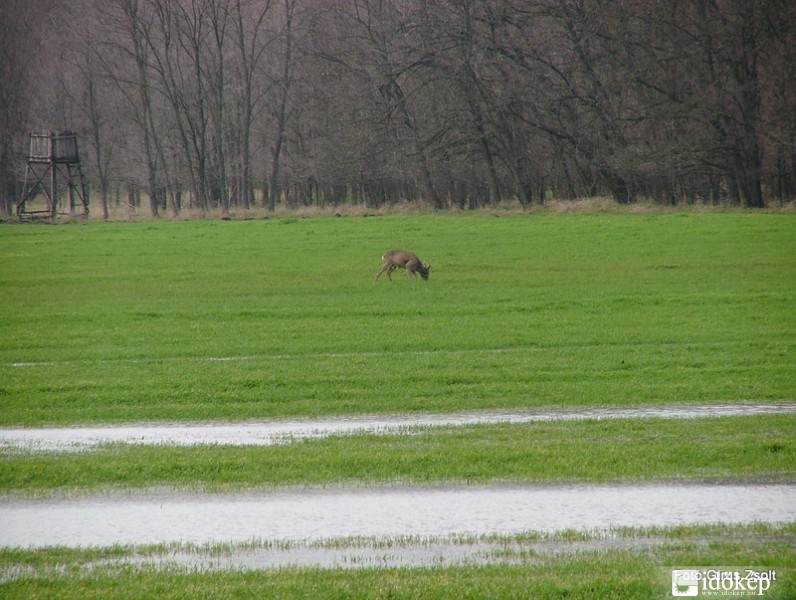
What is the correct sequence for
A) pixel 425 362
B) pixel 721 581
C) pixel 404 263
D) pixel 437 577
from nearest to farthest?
pixel 721 581
pixel 437 577
pixel 425 362
pixel 404 263

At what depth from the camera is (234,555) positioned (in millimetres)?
7301

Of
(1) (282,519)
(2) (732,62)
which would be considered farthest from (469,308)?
(2) (732,62)

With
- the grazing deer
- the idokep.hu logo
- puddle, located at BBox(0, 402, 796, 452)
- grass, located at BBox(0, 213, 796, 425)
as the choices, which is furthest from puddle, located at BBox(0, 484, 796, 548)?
the grazing deer

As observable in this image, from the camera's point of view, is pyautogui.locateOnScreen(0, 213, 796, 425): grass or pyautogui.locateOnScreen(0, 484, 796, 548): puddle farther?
pyautogui.locateOnScreen(0, 213, 796, 425): grass

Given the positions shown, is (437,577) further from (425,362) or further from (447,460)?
(425,362)

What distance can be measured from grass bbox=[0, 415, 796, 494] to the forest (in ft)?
128

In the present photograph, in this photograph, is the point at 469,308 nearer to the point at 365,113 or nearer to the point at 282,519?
the point at 282,519

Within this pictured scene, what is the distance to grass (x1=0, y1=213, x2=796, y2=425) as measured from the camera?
45.7 feet

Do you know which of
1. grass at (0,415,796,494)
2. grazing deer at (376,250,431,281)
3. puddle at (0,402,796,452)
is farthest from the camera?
grazing deer at (376,250,431,281)

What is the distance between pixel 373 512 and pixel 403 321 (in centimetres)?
1242

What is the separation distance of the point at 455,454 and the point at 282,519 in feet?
7.58

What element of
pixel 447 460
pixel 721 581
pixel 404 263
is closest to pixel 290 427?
pixel 447 460

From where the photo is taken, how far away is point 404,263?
2697cm

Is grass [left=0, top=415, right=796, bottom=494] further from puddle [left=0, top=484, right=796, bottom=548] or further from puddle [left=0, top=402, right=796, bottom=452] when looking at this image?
puddle [left=0, top=402, right=796, bottom=452]
